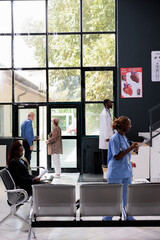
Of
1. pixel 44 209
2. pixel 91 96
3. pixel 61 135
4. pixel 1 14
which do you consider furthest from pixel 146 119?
pixel 44 209

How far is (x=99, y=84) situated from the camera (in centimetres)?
1080

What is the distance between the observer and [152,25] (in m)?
10.6

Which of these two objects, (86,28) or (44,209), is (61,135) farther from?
(44,209)

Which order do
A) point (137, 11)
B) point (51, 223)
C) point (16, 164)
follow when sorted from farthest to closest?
1. point (137, 11)
2. point (16, 164)
3. point (51, 223)

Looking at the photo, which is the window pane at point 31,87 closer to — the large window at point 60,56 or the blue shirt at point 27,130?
the large window at point 60,56

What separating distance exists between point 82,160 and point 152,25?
12.5 ft

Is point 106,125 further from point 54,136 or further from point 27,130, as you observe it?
point 27,130

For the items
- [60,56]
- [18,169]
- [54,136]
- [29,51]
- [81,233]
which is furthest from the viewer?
[29,51]

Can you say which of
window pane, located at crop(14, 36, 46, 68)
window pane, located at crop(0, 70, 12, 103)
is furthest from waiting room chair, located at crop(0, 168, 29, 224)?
window pane, located at crop(14, 36, 46, 68)

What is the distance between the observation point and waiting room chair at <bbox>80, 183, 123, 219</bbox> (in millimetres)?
4508

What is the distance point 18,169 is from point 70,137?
16.7 feet

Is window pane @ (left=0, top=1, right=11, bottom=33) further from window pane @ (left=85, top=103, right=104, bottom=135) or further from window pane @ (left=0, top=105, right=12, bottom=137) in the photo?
window pane @ (left=85, top=103, right=104, bottom=135)

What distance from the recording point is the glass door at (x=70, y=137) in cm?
1082

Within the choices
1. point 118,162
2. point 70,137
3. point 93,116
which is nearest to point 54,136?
point 70,137
